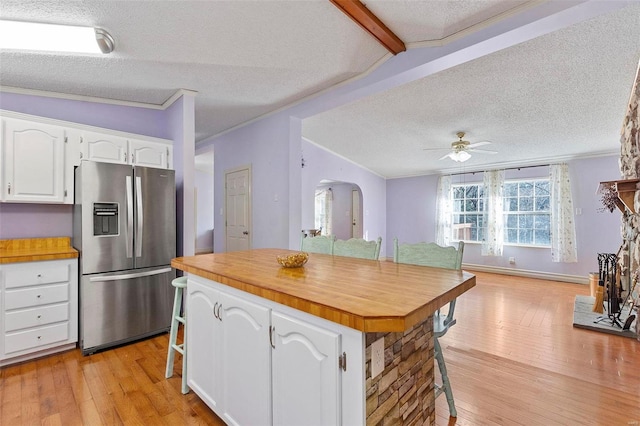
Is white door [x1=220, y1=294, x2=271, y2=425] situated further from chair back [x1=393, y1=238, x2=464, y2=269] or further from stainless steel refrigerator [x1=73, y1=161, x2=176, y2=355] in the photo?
stainless steel refrigerator [x1=73, y1=161, x2=176, y2=355]

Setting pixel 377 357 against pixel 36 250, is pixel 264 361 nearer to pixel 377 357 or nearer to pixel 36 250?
pixel 377 357

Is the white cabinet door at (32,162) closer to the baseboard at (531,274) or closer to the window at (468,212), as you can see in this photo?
the window at (468,212)

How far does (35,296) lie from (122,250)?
71 centimetres

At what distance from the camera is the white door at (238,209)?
453cm

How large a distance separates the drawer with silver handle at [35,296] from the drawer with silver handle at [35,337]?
0.21 m

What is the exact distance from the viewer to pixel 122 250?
2732 millimetres

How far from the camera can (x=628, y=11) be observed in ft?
6.73

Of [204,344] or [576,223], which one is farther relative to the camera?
[576,223]

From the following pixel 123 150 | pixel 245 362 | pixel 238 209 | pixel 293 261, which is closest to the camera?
pixel 245 362

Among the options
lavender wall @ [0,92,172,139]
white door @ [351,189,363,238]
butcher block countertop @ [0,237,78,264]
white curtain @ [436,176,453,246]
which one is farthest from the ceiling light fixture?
white curtain @ [436,176,453,246]

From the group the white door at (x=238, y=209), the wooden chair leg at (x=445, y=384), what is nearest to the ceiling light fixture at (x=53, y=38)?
the white door at (x=238, y=209)

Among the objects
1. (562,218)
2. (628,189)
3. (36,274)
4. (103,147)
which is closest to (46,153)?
(103,147)

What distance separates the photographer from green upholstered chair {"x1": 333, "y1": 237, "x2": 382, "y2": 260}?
209cm

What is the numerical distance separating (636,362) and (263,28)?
13.6ft
